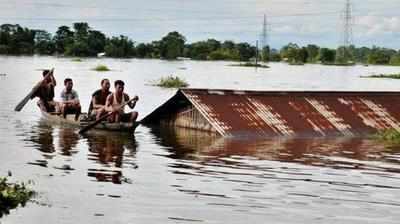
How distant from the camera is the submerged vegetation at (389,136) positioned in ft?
80.4

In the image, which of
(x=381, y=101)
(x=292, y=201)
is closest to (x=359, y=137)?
(x=381, y=101)

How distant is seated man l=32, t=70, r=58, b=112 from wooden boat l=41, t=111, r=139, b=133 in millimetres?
410

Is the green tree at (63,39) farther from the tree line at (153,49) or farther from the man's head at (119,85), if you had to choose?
the man's head at (119,85)

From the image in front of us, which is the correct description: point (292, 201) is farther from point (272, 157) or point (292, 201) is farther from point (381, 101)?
point (381, 101)

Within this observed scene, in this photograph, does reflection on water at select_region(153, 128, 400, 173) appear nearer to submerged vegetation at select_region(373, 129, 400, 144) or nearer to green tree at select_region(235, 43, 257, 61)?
submerged vegetation at select_region(373, 129, 400, 144)

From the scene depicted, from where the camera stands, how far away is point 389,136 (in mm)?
24875

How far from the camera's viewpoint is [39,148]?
2095 centimetres

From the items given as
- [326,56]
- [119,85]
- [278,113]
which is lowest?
[326,56]

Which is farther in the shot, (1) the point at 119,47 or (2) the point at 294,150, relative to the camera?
(1) the point at 119,47

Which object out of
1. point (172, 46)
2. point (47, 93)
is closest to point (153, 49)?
point (172, 46)

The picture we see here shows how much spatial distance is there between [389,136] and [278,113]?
333 cm

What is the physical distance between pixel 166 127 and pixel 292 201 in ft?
43.5

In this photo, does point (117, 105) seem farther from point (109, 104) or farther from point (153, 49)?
point (153, 49)

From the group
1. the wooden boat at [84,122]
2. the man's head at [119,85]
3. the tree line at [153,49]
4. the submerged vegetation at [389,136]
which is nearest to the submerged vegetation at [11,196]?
the man's head at [119,85]
